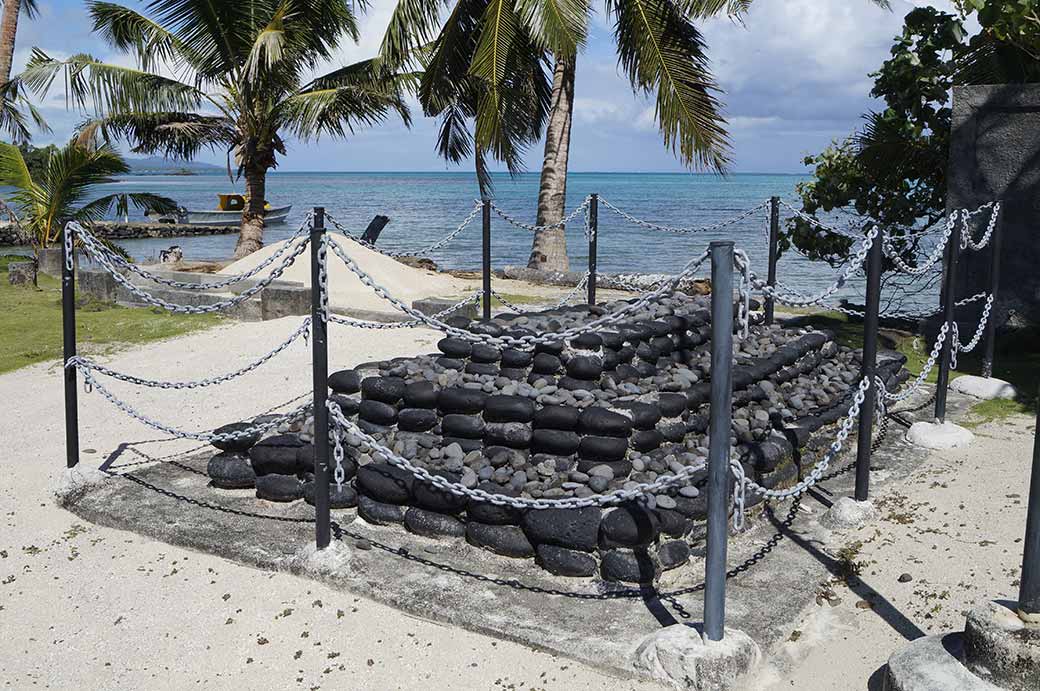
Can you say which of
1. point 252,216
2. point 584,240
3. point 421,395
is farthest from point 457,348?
point 584,240

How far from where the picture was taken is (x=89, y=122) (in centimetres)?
1898

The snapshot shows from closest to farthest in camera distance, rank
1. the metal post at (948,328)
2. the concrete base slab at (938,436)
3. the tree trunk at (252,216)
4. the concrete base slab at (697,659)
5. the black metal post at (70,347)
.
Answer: the concrete base slab at (697,659) < the black metal post at (70,347) < the concrete base slab at (938,436) < the metal post at (948,328) < the tree trunk at (252,216)

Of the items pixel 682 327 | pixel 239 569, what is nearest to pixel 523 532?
pixel 239 569

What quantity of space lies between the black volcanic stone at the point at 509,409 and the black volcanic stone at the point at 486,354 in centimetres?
63

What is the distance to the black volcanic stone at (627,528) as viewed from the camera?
4906 mm

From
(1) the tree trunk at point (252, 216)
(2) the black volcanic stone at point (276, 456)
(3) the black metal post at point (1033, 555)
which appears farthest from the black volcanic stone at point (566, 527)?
(1) the tree trunk at point (252, 216)

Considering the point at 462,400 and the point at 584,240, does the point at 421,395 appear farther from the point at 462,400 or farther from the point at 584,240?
the point at 584,240

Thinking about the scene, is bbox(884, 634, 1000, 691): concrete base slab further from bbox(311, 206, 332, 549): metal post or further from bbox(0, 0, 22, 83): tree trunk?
bbox(0, 0, 22, 83): tree trunk

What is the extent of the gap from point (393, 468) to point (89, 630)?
182 centimetres

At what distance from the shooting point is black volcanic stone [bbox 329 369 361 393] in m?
6.74

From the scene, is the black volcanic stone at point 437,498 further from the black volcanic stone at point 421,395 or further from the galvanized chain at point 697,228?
the galvanized chain at point 697,228

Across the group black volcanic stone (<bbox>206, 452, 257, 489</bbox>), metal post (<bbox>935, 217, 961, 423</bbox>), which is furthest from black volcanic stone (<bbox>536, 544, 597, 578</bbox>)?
metal post (<bbox>935, 217, 961, 423</bbox>)

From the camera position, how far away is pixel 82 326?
12211 mm

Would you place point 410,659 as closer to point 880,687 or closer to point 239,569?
point 239,569
